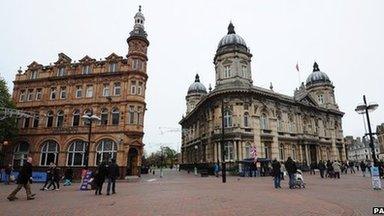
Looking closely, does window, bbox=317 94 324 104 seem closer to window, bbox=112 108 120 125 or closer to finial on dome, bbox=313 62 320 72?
finial on dome, bbox=313 62 320 72

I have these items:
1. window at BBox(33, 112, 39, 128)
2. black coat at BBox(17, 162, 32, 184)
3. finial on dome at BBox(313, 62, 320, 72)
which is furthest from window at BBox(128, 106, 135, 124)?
finial on dome at BBox(313, 62, 320, 72)

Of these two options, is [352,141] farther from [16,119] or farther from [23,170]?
[23,170]

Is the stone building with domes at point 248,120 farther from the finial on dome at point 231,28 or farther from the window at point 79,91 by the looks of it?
the window at point 79,91

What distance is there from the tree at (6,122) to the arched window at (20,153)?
1.63 m

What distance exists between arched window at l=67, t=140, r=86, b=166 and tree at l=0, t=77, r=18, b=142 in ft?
22.4

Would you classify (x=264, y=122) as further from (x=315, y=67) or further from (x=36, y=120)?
(x=36, y=120)

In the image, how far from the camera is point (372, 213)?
8.26 m

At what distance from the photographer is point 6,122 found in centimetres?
3197

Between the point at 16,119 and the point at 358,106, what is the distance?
3680cm

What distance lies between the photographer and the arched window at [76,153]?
1318 inches

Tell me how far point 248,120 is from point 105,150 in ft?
61.4

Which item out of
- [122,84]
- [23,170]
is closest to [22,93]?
[122,84]

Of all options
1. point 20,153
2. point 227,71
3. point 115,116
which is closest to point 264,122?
point 227,71

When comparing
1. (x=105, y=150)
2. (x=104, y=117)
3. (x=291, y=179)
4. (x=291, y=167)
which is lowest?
(x=291, y=179)
